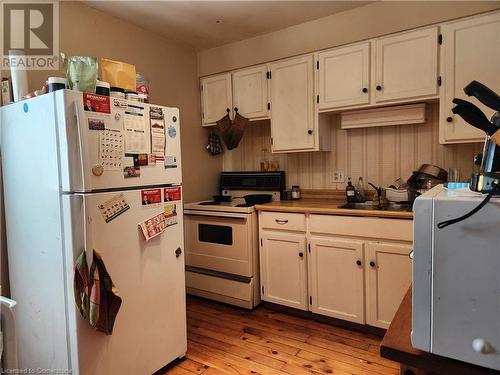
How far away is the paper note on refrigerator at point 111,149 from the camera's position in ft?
5.30

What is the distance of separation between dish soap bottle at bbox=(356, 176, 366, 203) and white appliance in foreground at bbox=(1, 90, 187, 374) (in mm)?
1505

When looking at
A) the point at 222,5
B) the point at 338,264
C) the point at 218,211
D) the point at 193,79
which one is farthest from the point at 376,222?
the point at 193,79

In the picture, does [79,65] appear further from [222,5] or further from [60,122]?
[222,5]

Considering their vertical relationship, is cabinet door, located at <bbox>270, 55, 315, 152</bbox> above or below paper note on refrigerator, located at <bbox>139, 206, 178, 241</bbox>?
above

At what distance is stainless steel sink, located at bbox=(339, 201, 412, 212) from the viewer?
91.4 inches

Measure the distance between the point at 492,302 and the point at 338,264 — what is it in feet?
6.02

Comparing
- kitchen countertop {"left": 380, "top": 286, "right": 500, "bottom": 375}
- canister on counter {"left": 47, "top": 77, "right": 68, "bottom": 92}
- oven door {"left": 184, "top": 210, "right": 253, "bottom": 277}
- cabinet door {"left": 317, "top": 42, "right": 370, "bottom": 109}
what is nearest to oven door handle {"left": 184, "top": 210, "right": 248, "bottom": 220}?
oven door {"left": 184, "top": 210, "right": 253, "bottom": 277}

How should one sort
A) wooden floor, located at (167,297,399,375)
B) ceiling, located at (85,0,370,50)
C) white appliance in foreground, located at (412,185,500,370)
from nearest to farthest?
white appliance in foreground, located at (412,185,500,370), wooden floor, located at (167,297,399,375), ceiling, located at (85,0,370,50)

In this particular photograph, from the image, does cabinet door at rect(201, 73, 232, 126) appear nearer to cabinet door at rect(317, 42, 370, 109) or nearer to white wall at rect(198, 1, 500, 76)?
white wall at rect(198, 1, 500, 76)

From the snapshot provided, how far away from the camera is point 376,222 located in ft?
7.32

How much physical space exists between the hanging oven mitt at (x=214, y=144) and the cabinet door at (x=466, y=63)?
207cm

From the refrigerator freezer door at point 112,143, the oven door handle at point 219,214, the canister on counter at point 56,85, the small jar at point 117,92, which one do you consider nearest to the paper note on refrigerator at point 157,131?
the refrigerator freezer door at point 112,143

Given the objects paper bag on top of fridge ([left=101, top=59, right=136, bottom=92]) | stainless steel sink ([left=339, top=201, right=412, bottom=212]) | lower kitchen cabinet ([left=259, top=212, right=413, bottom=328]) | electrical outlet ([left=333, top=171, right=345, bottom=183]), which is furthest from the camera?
electrical outlet ([left=333, top=171, right=345, bottom=183])

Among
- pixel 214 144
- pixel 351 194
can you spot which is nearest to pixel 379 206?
pixel 351 194
